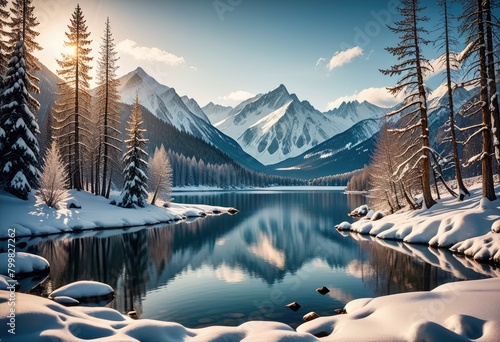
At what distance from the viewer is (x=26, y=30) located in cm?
3306

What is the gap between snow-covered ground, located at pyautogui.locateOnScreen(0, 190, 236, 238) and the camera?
28.7 metres

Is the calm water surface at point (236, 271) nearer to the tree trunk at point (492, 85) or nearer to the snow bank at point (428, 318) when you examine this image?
the snow bank at point (428, 318)

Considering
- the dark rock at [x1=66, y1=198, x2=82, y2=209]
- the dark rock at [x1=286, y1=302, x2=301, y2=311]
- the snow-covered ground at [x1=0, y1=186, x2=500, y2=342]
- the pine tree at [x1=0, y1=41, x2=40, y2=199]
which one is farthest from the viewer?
the dark rock at [x1=66, y1=198, x2=82, y2=209]

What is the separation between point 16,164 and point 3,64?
10.8m

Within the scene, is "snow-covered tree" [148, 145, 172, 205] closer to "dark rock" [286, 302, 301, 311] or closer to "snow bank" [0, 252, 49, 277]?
"snow bank" [0, 252, 49, 277]

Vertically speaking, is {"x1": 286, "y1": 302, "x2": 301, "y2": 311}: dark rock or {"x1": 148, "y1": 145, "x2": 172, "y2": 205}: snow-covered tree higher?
{"x1": 148, "y1": 145, "x2": 172, "y2": 205}: snow-covered tree

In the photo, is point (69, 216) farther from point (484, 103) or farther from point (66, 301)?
point (484, 103)

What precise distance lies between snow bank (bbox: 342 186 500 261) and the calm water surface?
3.42 ft

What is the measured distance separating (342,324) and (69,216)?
107 ft

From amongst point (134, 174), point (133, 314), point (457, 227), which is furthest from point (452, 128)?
point (134, 174)

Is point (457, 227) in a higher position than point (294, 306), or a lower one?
higher

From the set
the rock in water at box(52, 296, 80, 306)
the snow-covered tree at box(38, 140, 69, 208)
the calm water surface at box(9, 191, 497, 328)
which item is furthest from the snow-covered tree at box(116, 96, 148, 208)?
the rock in water at box(52, 296, 80, 306)

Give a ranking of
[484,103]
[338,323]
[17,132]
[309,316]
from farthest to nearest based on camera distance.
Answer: [17,132], [484,103], [309,316], [338,323]

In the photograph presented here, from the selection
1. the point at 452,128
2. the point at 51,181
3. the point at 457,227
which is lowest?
the point at 457,227
